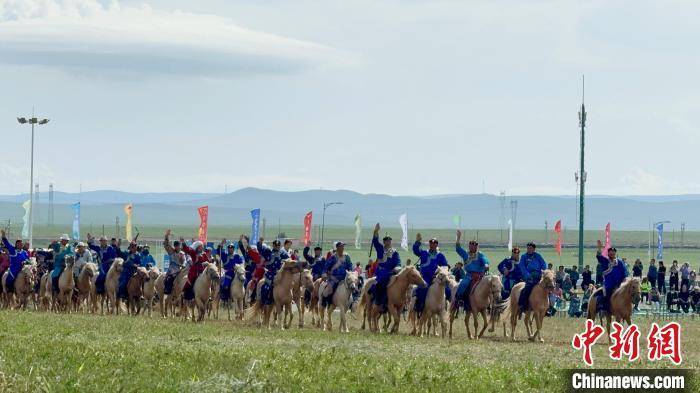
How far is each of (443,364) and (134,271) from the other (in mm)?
20849

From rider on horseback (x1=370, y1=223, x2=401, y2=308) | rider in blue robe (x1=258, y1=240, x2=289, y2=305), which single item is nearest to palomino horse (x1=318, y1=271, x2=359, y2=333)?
rider on horseback (x1=370, y1=223, x2=401, y2=308)

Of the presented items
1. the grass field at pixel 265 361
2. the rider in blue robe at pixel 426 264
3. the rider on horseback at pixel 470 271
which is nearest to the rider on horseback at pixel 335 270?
the rider in blue robe at pixel 426 264

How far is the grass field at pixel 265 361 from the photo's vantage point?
68.0 ft

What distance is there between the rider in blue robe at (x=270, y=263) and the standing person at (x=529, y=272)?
6.88 m

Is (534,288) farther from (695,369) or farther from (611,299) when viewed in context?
(695,369)

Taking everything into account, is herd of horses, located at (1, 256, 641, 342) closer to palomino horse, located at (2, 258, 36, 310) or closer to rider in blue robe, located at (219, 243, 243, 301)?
palomino horse, located at (2, 258, 36, 310)

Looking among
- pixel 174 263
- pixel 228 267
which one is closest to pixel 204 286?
pixel 228 267

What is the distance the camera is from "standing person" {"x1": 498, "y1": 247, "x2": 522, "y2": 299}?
3600 centimetres

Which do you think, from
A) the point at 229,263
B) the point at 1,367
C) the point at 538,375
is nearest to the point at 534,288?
the point at 229,263

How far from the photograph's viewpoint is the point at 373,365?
2289cm

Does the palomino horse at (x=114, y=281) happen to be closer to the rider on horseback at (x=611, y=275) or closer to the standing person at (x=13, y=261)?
the standing person at (x=13, y=261)

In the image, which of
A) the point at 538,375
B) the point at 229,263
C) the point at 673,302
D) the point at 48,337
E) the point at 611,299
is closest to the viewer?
the point at 538,375

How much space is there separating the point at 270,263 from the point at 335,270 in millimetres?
2348

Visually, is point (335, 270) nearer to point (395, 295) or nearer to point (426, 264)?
point (395, 295)
